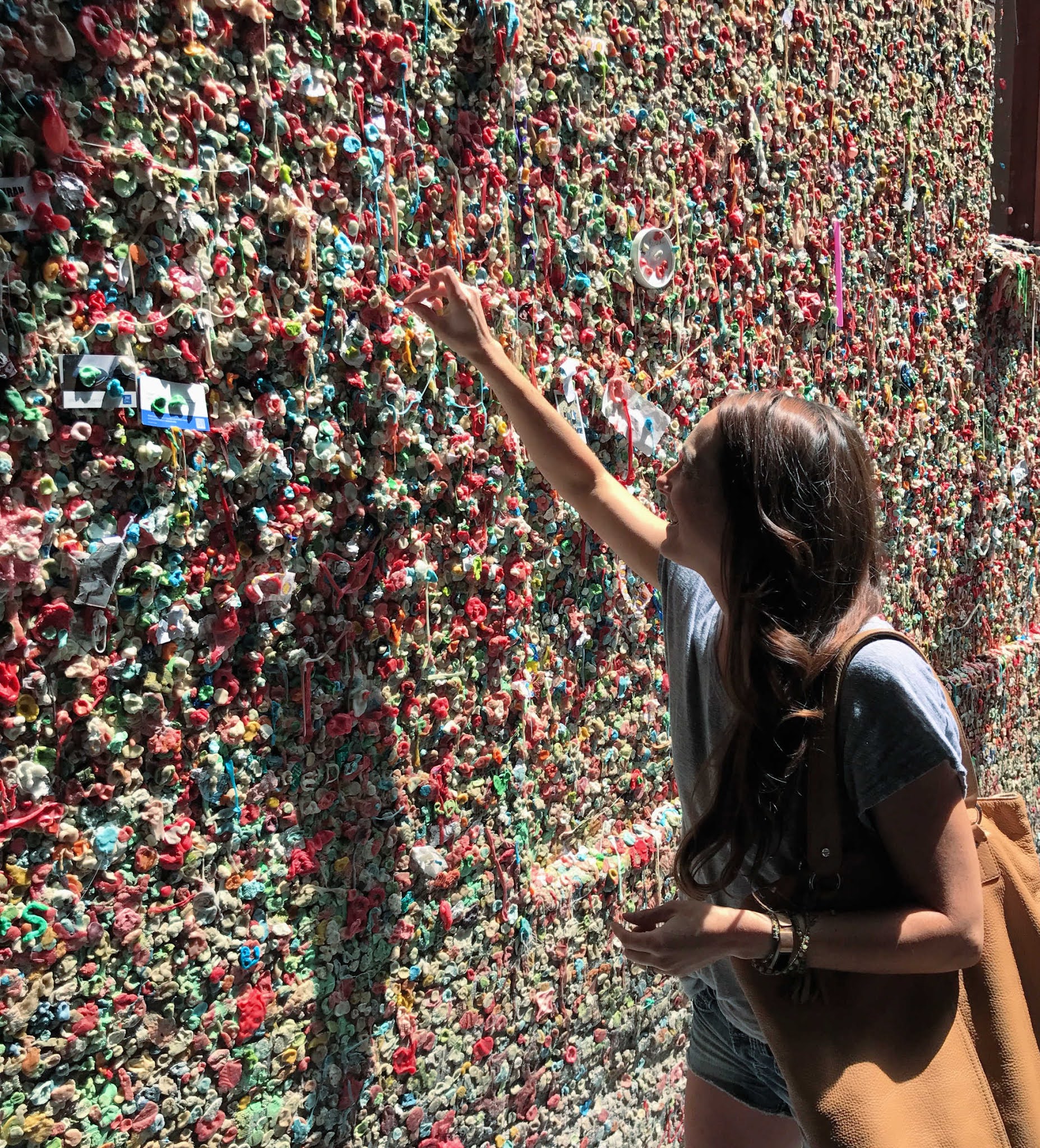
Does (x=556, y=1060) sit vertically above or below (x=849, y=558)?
below

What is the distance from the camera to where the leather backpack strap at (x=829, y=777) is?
1312 millimetres

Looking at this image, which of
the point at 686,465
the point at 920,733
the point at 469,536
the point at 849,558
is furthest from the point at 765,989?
the point at 469,536

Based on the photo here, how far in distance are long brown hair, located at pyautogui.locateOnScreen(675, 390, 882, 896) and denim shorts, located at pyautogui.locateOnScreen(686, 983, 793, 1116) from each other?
0.95 ft

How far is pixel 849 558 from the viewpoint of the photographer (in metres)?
1.39

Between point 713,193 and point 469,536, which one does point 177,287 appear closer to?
point 469,536

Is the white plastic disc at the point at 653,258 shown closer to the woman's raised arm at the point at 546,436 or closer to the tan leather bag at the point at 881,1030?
the woman's raised arm at the point at 546,436

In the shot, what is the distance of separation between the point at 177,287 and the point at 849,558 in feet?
3.27

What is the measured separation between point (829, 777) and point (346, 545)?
85 centimetres

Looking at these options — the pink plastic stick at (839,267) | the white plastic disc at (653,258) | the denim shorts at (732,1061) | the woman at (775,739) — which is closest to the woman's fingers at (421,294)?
the woman at (775,739)

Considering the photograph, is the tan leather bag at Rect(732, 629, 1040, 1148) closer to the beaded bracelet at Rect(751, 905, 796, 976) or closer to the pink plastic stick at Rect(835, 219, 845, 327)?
the beaded bracelet at Rect(751, 905, 796, 976)

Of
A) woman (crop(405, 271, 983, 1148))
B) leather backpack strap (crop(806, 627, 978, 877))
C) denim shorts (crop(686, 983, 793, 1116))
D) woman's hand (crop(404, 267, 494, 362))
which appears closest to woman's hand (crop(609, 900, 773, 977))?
woman (crop(405, 271, 983, 1148))

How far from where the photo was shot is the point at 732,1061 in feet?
5.09

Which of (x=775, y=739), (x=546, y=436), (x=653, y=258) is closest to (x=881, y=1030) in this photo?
(x=775, y=739)

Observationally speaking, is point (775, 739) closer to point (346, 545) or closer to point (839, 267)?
point (346, 545)
